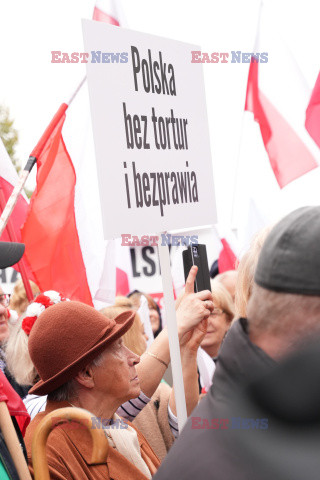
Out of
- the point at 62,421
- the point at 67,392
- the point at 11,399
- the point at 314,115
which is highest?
the point at 314,115

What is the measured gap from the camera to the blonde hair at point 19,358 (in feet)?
11.8

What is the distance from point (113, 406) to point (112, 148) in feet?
3.42

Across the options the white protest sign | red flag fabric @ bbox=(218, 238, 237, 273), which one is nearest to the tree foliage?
red flag fabric @ bbox=(218, 238, 237, 273)

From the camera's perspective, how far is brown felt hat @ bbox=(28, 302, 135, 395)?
2.62m

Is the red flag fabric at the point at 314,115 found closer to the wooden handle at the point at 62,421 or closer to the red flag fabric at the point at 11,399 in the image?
the red flag fabric at the point at 11,399

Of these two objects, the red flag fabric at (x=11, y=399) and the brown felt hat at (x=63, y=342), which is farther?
the brown felt hat at (x=63, y=342)

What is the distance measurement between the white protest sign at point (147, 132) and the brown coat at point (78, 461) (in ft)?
2.49

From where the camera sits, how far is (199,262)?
2904 mm

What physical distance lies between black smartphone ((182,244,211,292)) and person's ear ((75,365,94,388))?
0.57m

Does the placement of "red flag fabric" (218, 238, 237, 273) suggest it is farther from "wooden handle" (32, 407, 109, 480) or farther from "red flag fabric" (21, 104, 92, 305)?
"wooden handle" (32, 407, 109, 480)

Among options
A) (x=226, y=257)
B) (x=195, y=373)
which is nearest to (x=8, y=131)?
(x=226, y=257)

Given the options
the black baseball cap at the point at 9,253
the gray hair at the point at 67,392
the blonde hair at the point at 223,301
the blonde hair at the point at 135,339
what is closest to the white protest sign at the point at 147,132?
the black baseball cap at the point at 9,253

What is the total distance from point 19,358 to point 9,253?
5.04ft

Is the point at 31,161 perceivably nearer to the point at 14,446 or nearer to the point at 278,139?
the point at 14,446
